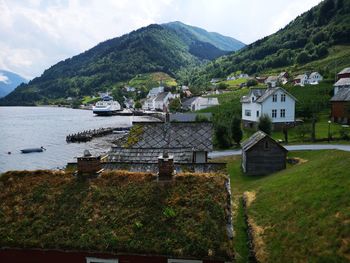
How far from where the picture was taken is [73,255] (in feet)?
49.9

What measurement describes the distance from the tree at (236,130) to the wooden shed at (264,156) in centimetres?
1649

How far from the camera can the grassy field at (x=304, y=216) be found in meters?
19.4

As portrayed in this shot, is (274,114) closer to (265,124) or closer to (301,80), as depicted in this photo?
(265,124)

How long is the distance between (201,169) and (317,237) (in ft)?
27.1

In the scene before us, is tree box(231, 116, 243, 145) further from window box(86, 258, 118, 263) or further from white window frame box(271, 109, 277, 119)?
window box(86, 258, 118, 263)

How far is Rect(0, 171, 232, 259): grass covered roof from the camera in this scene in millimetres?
14688

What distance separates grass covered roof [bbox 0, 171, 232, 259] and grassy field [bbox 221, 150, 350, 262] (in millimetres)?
6956

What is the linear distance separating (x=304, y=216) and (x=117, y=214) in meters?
13.6

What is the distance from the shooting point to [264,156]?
42031mm

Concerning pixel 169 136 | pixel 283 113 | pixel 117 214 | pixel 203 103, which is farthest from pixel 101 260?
pixel 203 103

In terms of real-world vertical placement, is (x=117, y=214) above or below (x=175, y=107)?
below

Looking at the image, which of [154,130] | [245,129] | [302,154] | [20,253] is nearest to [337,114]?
[245,129]

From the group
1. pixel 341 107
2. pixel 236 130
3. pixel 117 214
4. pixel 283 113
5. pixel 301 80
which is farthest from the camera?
pixel 301 80

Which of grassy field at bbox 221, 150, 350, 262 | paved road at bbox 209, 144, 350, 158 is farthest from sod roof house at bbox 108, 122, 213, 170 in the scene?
paved road at bbox 209, 144, 350, 158
